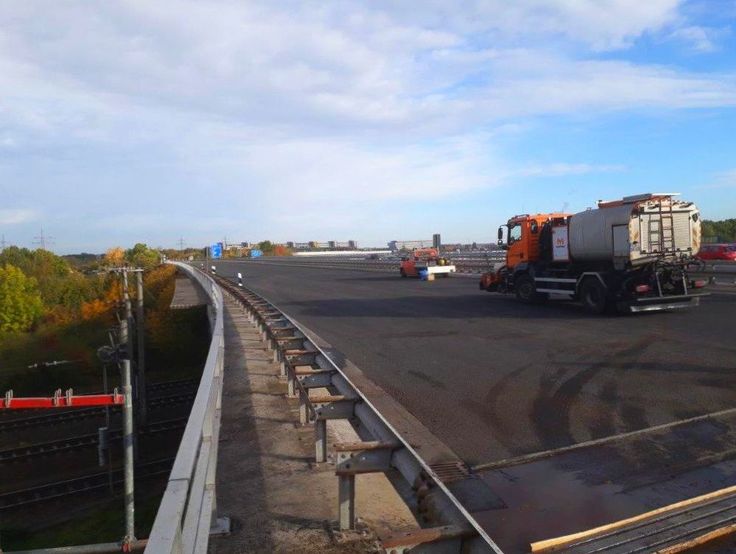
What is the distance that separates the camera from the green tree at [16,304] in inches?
2783

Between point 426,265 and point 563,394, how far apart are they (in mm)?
31498

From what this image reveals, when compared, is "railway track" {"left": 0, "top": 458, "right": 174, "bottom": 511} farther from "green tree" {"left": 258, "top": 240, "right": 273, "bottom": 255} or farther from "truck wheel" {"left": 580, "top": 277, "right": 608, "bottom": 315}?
"green tree" {"left": 258, "top": 240, "right": 273, "bottom": 255}

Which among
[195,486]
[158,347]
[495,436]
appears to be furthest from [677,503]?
[158,347]

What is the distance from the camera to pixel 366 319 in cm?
1919

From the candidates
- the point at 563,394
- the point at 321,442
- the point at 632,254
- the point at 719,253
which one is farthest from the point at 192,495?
the point at 719,253

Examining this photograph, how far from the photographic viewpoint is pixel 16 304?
72938mm

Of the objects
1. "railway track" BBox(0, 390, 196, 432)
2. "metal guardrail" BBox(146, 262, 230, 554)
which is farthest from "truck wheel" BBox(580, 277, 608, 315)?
"railway track" BBox(0, 390, 196, 432)

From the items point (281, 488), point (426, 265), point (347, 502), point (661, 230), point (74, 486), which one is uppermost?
point (661, 230)

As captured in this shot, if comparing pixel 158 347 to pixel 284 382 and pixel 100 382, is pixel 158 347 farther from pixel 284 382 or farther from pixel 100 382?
pixel 284 382

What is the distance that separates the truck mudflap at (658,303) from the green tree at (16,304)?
221 ft

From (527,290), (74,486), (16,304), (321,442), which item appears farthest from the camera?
(16,304)

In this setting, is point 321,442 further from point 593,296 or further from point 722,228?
point 722,228

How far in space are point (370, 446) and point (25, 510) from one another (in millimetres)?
14995

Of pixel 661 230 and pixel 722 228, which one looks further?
pixel 722 228
